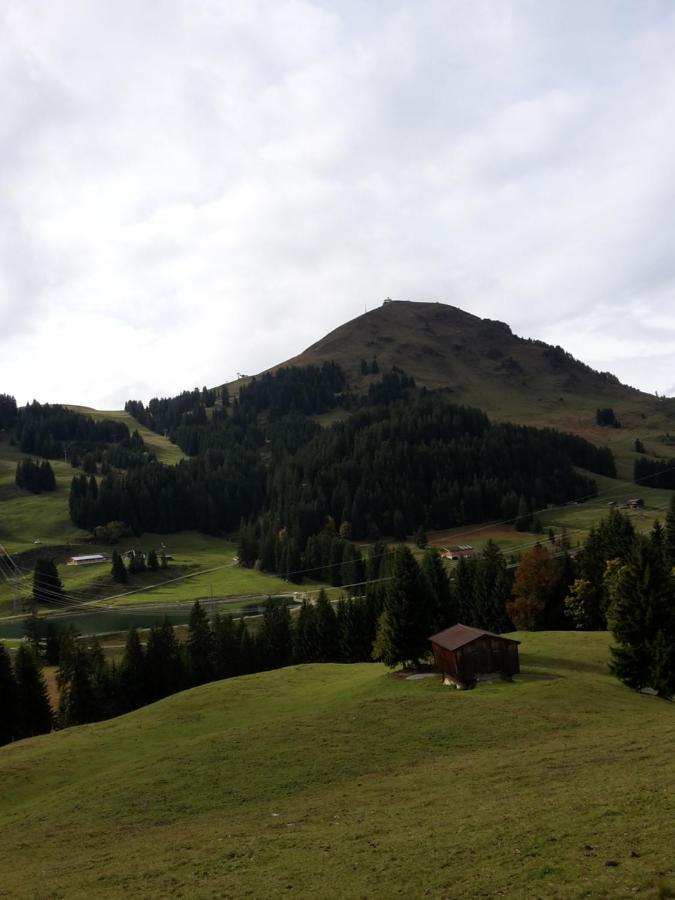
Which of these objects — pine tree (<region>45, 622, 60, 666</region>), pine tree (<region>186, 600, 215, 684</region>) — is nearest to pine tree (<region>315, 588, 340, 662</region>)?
pine tree (<region>186, 600, 215, 684</region>)

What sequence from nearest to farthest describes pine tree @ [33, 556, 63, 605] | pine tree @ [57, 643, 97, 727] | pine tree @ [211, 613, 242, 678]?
pine tree @ [57, 643, 97, 727] < pine tree @ [211, 613, 242, 678] < pine tree @ [33, 556, 63, 605]

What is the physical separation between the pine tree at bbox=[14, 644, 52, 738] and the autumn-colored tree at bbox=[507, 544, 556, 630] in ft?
201

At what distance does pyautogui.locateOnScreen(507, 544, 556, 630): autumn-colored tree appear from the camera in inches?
3627

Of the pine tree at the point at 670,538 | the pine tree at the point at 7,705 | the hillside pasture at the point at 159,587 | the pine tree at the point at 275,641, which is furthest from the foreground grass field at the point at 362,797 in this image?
the hillside pasture at the point at 159,587

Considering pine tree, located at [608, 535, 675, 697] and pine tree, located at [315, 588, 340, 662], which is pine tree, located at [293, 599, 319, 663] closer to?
pine tree, located at [315, 588, 340, 662]

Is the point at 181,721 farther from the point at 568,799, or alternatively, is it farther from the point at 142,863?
the point at 568,799

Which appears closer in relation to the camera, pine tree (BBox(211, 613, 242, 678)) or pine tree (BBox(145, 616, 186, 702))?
pine tree (BBox(145, 616, 186, 702))

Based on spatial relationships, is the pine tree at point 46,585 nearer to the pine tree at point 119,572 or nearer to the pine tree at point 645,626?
the pine tree at point 119,572

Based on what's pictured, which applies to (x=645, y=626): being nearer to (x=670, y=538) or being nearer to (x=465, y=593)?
(x=465, y=593)

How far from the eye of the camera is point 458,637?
57656mm

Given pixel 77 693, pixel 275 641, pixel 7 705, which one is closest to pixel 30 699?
pixel 7 705

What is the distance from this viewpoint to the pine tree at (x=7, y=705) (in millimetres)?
72375

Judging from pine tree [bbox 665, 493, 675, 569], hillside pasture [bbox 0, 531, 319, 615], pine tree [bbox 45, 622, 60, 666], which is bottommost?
pine tree [bbox 45, 622, 60, 666]

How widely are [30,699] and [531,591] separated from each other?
65759mm
